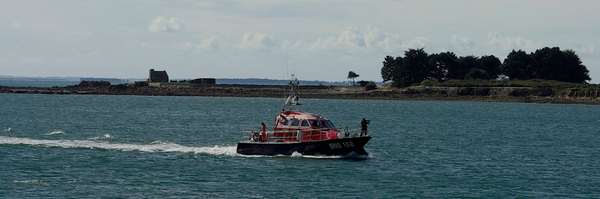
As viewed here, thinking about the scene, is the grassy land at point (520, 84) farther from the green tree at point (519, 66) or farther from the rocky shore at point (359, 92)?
the green tree at point (519, 66)

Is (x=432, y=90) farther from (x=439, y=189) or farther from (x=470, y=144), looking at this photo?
(x=439, y=189)

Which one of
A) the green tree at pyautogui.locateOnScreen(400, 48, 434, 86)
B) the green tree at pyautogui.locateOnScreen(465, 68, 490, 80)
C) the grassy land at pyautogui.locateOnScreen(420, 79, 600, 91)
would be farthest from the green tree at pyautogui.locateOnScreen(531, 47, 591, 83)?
the green tree at pyautogui.locateOnScreen(400, 48, 434, 86)

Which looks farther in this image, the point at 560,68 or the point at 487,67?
the point at 487,67

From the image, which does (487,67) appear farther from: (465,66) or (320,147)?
(320,147)

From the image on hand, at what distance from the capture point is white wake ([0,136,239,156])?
4144 centimetres

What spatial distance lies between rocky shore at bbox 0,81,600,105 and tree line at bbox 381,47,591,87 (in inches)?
263

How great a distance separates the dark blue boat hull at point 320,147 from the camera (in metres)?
36.2

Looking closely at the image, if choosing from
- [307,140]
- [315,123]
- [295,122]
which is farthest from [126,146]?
[315,123]

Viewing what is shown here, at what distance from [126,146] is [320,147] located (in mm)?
14379

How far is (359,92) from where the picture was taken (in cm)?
15112

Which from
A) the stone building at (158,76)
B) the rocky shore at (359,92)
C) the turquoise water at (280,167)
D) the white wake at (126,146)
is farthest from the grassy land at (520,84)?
the white wake at (126,146)

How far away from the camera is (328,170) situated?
34031 millimetres

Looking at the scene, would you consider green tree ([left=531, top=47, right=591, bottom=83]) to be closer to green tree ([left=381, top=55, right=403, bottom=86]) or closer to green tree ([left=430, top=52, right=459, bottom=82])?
green tree ([left=430, top=52, right=459, bottom=82])

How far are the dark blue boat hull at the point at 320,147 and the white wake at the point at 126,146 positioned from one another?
2839 mm
